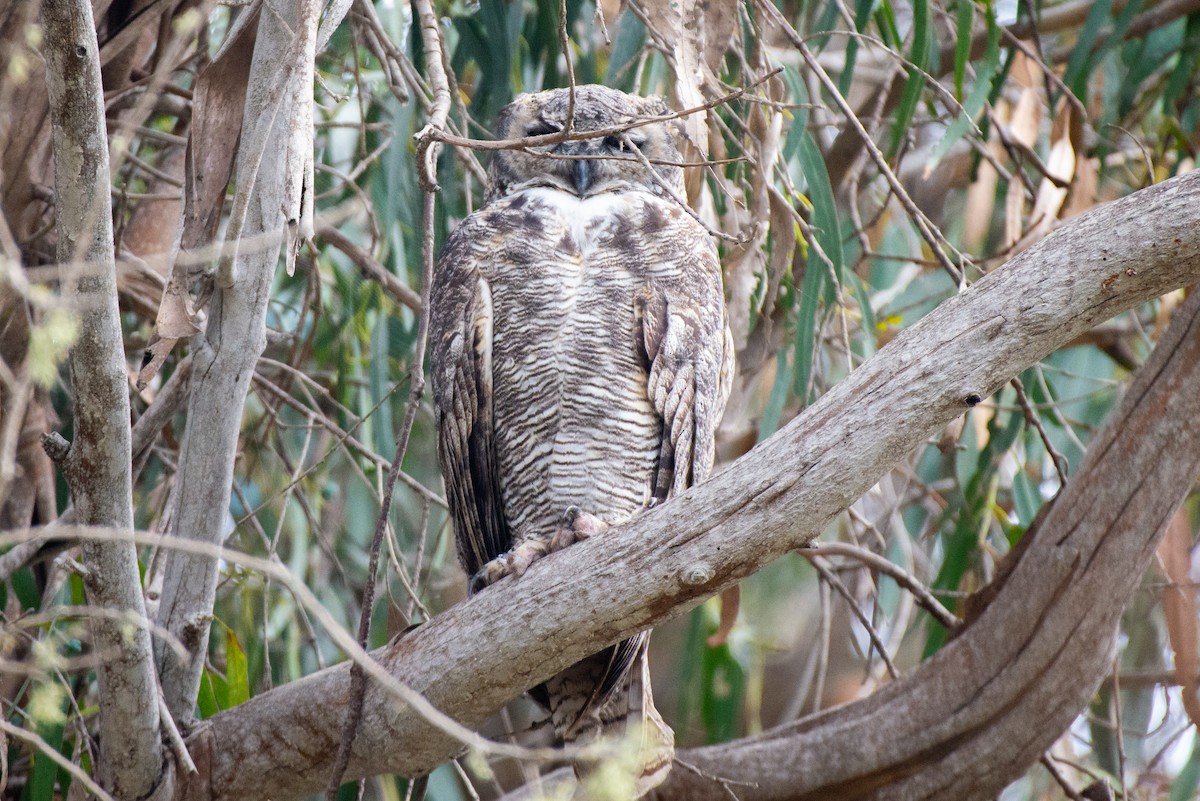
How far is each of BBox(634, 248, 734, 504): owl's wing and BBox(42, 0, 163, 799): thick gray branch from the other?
0.95m

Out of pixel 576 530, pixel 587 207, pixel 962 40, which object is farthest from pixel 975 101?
pixel 576 530

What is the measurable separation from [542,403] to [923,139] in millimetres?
2876

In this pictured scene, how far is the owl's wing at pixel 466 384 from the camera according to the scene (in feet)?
7.36

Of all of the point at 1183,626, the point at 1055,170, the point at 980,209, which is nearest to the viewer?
the point at 1183,626

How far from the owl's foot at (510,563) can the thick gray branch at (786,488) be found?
14 cm

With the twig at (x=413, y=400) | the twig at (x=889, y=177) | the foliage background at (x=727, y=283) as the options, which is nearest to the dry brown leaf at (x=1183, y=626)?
the foliage background at (x=727, y=283)

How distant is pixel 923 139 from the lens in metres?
4.59

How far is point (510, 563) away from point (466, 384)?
0.48 metres

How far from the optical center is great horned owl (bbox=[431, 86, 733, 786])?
7.19 ft

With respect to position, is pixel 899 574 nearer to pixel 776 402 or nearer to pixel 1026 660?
pixel 1026 660

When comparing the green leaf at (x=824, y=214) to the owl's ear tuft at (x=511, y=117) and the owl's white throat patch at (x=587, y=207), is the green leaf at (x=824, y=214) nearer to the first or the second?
the owl's white throat patch at (x=587, y=207)

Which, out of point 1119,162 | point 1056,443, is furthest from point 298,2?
point 1119,162

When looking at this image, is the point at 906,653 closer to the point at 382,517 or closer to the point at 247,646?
the point at 247,646

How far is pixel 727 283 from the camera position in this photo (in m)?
2.36
